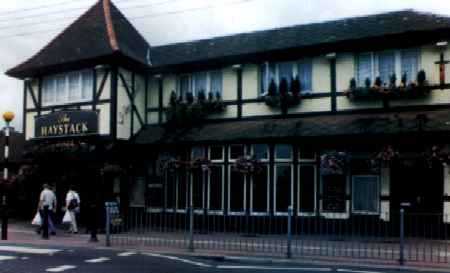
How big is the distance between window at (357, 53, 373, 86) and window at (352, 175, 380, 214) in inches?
130

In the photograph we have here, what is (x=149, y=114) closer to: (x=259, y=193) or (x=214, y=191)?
(x=214, y=191)

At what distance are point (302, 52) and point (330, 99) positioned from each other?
6.50 feet

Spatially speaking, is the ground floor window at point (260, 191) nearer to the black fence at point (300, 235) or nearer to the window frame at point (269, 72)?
the black fence at point (300, 235)

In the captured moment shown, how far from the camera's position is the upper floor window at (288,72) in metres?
19.5

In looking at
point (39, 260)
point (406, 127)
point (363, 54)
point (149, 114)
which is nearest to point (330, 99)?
point (363, 54)

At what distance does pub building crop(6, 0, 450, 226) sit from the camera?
17.2 metres

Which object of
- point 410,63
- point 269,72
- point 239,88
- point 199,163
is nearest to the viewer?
point 410,63

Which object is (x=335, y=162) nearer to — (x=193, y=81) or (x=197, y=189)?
(x=197, y=189)

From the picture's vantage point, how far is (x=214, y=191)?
65.7 feet

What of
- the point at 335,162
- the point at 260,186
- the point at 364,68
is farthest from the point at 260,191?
the point at 364,68

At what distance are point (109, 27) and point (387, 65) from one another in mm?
11347

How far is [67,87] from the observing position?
73.2 ft

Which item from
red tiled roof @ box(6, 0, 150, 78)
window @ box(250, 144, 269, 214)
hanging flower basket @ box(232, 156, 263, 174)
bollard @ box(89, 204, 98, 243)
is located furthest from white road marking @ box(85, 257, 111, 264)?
red tiled roof @ box(6, 0, 150, 78)

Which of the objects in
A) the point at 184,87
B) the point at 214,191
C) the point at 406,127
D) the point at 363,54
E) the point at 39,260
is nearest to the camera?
the point at 39,260
